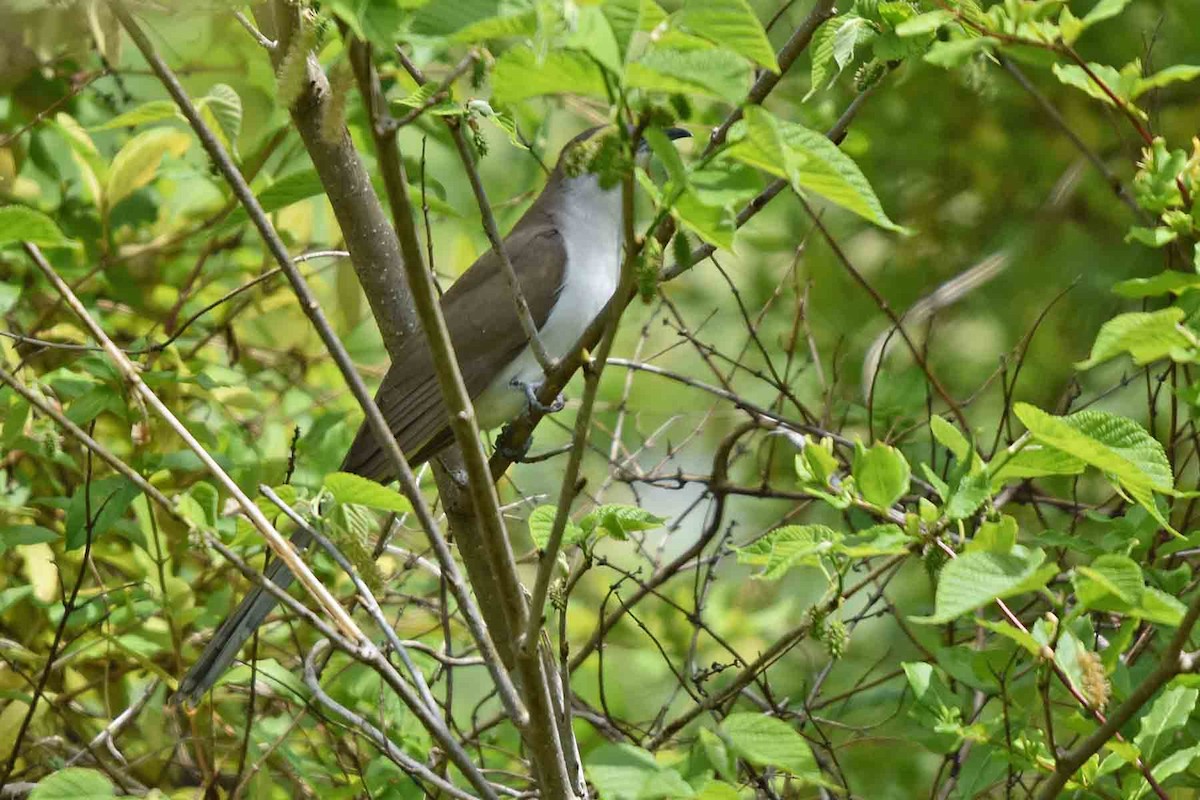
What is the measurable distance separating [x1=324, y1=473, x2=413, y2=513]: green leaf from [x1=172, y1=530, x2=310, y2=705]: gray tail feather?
1.11m

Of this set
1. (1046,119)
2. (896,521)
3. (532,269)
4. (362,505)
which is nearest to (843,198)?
(896,521)

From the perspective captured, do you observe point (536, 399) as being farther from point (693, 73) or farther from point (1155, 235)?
point (693, 73)

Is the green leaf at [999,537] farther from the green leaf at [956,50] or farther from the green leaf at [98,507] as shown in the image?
the green leaf at [98,507]

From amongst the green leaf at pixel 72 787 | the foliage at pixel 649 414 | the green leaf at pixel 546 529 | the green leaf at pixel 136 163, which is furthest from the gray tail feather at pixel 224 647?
the green leaf at pixel 136 163

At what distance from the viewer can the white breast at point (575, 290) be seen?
4652 mm

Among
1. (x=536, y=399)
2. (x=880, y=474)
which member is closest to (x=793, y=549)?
(x=880, y=474)

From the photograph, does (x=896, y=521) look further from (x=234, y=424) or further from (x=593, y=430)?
(x=593, y=430)

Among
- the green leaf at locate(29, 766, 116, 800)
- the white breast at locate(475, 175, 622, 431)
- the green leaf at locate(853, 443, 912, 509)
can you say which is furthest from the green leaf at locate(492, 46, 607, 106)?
the white breast at locate(475, 175, 622, 431)

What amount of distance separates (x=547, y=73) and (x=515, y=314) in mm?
3029

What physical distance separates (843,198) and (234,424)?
250 cm

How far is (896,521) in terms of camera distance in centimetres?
219

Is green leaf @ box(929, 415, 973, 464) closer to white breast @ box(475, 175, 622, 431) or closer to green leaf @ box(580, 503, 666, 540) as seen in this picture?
green leaf @ box(580, 503, 666, 540)

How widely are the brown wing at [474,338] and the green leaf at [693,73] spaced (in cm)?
248

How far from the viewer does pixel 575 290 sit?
185 inches
